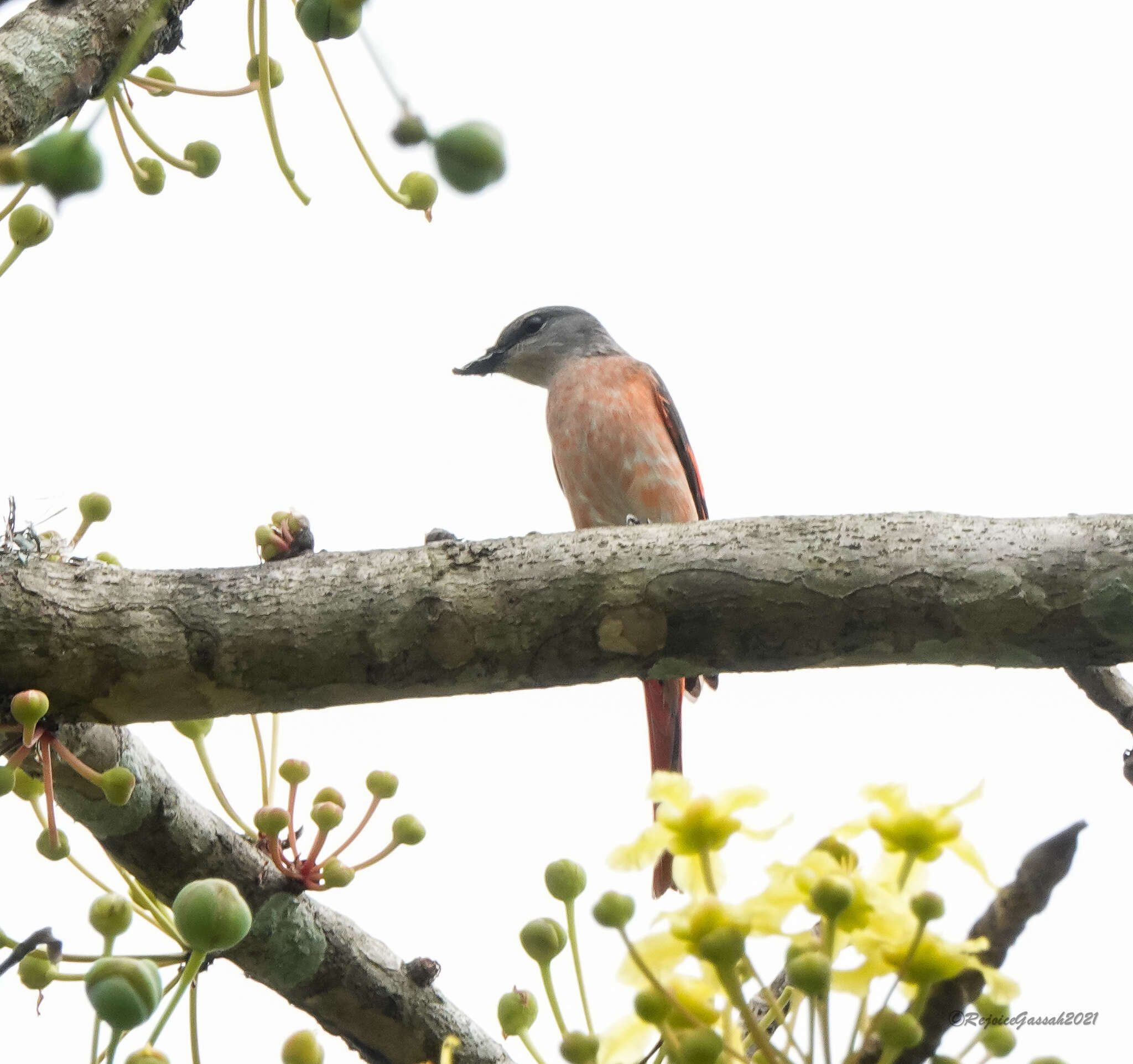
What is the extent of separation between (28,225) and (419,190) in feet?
1.66

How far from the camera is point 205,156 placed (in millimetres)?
1998

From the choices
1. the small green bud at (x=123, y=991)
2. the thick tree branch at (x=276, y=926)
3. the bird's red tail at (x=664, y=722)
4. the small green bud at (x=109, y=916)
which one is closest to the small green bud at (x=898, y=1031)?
the small green bud at (x=123, y=991)

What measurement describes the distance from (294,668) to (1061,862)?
1272mm

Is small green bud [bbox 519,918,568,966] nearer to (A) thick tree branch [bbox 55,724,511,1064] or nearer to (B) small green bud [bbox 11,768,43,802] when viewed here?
(B) small green bud [bbox 11,768,43,802]

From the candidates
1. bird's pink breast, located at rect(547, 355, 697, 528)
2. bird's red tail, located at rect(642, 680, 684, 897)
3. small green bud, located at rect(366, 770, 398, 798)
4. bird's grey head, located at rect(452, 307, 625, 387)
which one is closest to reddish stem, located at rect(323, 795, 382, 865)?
small green bud, located at rect(366, 770, 398, 798)

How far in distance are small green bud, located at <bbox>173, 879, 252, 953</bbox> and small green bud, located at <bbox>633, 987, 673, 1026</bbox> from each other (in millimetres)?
489

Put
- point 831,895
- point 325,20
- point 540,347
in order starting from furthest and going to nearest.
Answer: point 540,347
point 325,20
point 831,895

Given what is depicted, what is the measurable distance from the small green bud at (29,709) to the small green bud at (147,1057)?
2.29 feet

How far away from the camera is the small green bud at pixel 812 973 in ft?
2.69

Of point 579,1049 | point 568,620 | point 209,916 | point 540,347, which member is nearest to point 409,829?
point 568,620

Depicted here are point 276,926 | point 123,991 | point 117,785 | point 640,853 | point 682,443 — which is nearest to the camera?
point 640,853

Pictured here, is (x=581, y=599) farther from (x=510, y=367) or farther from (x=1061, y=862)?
(x=510, y=367)

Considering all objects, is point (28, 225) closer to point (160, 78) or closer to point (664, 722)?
point (160, 78)

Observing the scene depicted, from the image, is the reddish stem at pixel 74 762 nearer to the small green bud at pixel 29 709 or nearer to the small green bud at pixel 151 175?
the small green bud at pixel 29 709
